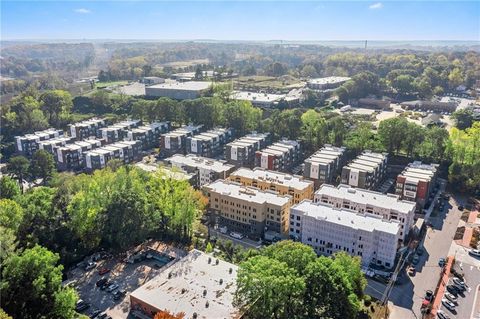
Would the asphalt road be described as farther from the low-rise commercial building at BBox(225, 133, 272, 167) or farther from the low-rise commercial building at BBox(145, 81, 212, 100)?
the low-rise commercial building at BBox(145, 81, 212, 100)

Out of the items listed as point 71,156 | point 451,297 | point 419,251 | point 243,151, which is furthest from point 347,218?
point 71,156

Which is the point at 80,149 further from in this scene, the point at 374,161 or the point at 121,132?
the point at 374,161

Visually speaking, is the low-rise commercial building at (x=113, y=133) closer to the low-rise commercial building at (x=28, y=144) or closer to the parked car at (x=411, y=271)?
the low-rise commercial building at (x=28, y=144)

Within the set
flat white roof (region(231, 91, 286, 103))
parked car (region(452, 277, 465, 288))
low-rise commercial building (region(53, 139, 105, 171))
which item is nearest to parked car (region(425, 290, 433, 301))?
parked car (region(452, 277, 465, 288))

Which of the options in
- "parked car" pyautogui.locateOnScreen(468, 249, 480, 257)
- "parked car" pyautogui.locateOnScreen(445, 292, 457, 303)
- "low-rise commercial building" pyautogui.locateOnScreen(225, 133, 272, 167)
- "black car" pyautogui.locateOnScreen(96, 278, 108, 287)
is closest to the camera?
"parked car" pyautogui.locateOnScreen(445, 292, 457, 303)

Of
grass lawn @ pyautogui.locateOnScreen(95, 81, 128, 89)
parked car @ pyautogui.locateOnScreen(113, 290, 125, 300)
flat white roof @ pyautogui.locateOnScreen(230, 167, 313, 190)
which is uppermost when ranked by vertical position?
grass lawn @ pyautogui.locateOnScreen(95, 81, 128, 89)

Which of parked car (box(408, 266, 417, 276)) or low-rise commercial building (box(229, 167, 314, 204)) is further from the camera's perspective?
low-rise commercial building (box(229, 167, 314, 204))

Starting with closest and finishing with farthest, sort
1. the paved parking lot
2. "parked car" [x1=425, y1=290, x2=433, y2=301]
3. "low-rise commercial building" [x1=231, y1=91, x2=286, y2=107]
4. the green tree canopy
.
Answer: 1. the green tree canopy
2. the paved parking lot
3. "parked car" [x1=425, y1=290, x2=433, y2=301]
4. "low-rise commercial building" [x1=231, y1=91, x2=286, y2=107]
